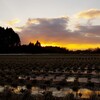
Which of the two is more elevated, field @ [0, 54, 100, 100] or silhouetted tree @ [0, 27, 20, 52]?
silhouetted tree @ [0, 27, 20, 52]

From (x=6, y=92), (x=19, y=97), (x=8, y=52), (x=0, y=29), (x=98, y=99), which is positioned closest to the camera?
(x=98, y=99)

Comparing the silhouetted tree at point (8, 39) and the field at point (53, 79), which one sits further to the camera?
the silhouetted tree at point (8, 39)

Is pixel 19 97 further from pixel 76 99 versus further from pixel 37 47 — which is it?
pixel 37 47

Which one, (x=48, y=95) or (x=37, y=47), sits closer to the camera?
(x=48, y=95)

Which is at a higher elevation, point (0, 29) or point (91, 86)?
point (0, 29)

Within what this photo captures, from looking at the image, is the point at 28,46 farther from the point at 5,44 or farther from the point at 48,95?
the point at 48,95

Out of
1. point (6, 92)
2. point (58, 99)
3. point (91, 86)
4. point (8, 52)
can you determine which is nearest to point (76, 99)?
point (58, 99)

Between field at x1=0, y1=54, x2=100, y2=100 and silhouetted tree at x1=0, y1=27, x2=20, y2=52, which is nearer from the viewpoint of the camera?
field at x1=0, y1=54, x2=100, y2=100

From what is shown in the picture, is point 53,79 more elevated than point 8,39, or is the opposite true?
point 8,39

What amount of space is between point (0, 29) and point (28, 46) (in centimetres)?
1552

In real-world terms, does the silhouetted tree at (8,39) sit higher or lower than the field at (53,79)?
higher

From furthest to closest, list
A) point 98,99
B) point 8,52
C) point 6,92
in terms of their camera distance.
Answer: point 8,52, point 6,92, point 98,99

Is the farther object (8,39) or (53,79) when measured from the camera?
(8,39)

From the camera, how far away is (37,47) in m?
149
